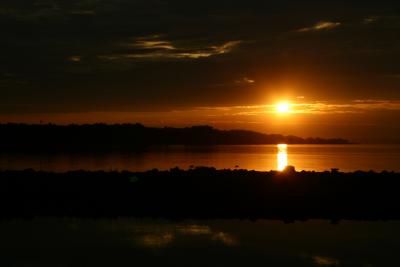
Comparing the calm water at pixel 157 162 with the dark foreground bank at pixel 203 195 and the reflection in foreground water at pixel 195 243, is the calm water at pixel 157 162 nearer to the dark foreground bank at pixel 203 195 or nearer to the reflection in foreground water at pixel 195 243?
the dark foreground bank at pixel 203 195

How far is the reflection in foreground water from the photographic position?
16062 mm

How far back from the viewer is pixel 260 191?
29.3 meters

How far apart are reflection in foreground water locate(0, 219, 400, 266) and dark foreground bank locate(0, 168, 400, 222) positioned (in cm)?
175

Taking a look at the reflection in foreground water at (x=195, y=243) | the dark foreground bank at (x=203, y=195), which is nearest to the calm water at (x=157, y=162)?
the dark foreground bank at (x=203, y=195)

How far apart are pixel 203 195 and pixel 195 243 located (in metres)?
10.1

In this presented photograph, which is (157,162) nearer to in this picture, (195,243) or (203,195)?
(203,195)

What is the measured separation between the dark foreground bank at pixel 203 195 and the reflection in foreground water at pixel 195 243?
1754mm

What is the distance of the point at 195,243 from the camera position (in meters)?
18.4

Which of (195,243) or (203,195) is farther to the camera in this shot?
(203,195)

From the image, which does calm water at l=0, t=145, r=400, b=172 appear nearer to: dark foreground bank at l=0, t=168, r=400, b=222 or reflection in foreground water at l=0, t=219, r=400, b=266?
dark foreground bank at l=0, t=168, r=400, b=222

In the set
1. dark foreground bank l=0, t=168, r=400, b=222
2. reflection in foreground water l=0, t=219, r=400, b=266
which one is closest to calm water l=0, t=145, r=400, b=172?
dark foreground bank l=0, t=168, r=400, b=222

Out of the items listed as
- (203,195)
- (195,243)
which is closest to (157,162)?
(203,195)

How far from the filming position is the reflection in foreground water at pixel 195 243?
52.7 feet

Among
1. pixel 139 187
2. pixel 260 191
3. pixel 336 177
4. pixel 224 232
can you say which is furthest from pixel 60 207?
pixel 336 177
